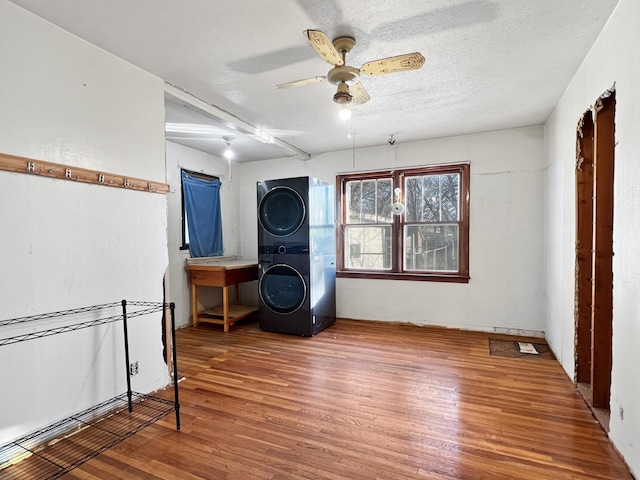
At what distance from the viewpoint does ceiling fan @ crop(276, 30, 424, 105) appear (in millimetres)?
1742

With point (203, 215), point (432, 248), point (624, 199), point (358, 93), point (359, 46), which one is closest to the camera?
point (624, 199)

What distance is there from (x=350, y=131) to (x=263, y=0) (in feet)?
7.17

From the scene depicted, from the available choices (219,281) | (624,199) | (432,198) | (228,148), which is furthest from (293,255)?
(624,199)

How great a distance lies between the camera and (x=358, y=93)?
231cm

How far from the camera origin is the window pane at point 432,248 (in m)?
4.12

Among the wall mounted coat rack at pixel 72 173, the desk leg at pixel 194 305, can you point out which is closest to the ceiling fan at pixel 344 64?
the wall mounted coat rack at pixel 72 173

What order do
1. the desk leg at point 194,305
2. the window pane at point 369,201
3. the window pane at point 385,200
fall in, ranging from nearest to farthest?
the desk leg at point 194,305 < the window pane at point 385,200 < the window pane at point 369,201

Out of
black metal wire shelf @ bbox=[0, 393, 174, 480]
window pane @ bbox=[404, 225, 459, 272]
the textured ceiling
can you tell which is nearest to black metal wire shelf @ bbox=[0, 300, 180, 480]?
black metal wire shelf @ bbox=[0, 393, 174, 480]

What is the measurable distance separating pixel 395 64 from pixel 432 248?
2804 millimetres

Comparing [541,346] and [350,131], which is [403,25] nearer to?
[350,131]

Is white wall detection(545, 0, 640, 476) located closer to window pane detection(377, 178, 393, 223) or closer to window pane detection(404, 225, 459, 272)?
window pane detection(404, 225, 459, 272)

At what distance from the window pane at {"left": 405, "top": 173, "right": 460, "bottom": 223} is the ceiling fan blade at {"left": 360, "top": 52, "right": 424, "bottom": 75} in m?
2.52

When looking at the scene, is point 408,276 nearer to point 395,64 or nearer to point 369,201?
point 369,201

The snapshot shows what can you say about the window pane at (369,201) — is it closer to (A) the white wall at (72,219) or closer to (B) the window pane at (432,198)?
(B) the window pane at (432,198)
